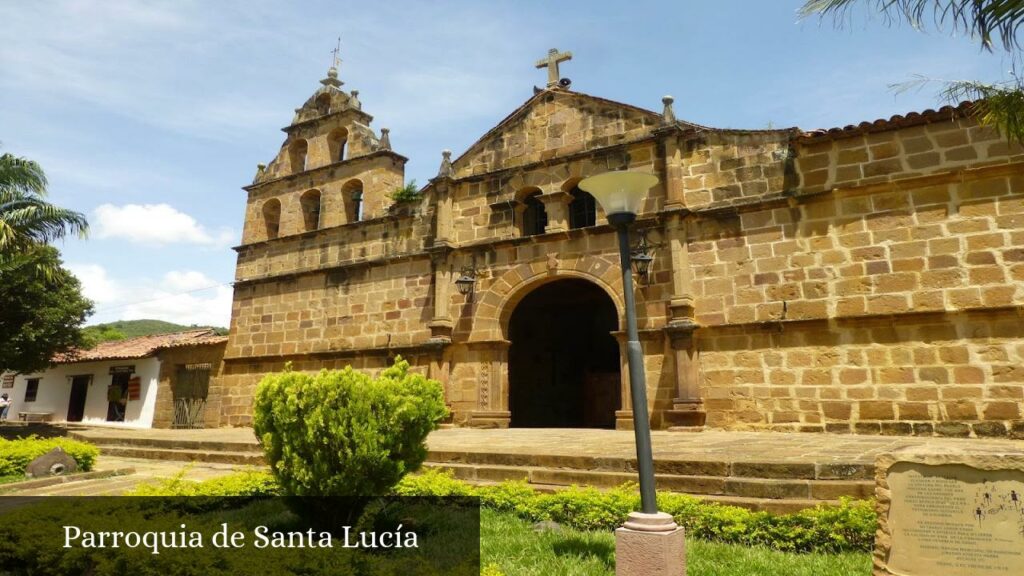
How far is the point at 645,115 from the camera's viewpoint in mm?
12750

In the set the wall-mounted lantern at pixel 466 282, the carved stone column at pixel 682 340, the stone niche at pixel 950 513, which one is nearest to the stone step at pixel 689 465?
the stone niche at pixel 950 513

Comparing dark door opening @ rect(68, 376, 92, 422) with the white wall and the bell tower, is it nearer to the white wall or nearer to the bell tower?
the white wall

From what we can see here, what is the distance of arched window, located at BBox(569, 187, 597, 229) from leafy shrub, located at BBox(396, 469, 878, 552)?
755cm

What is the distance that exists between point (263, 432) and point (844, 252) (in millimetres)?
9427

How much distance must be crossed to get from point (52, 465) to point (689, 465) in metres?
9.21

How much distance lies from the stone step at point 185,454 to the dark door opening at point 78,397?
13133mm

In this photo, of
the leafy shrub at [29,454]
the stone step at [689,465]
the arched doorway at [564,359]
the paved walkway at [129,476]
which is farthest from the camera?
the arched doorway at [564,359]

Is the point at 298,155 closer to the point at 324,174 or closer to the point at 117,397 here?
the point at 324,174

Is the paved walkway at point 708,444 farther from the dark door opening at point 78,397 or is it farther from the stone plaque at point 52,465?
the dark door opening at point 78,397

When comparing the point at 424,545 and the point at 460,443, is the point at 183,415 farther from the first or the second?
the point at 424,545

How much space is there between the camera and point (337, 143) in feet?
57.4

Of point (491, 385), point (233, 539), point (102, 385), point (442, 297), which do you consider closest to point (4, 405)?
point (102, 385)

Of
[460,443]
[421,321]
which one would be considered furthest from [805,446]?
[421,321]

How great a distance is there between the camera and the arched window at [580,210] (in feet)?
43.8
